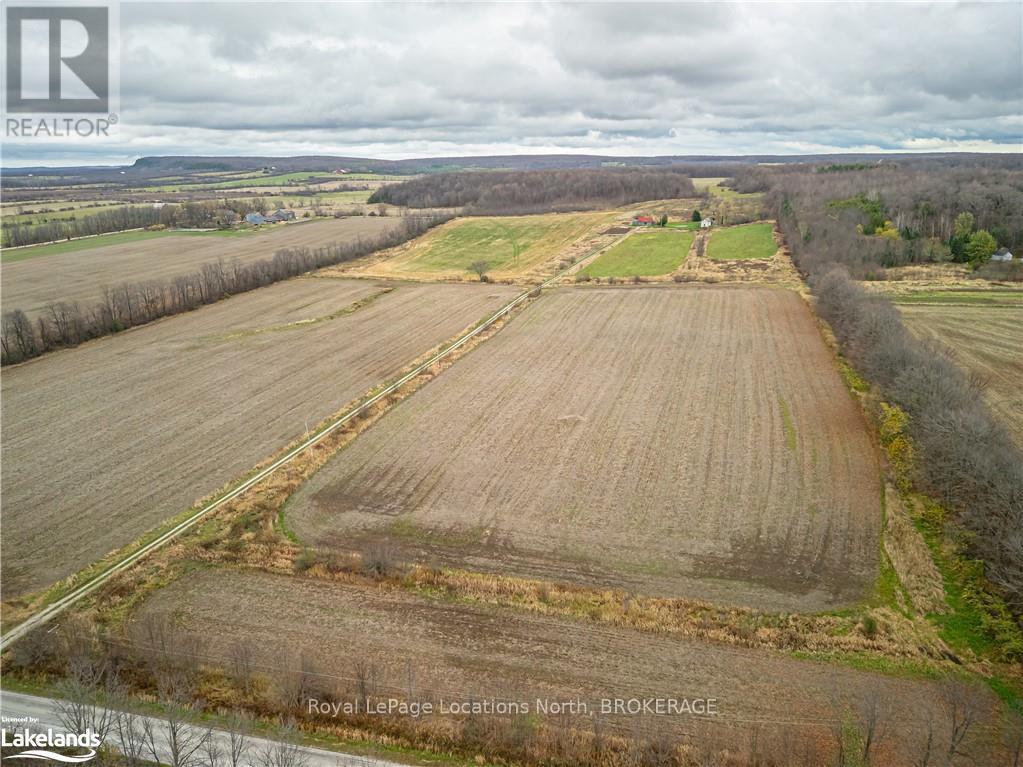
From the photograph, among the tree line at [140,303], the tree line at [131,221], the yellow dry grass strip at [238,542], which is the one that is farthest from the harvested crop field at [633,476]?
the tree line at [131,221]

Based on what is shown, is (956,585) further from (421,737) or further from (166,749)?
(166,749)

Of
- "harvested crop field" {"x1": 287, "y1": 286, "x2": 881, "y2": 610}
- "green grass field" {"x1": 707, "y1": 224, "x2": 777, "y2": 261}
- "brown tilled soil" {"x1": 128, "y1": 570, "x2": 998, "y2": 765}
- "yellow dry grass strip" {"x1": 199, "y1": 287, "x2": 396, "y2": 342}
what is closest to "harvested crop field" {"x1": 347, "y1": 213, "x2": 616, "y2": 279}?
"yellow dry grass strip" {"x1": 199, "y1": 287, "x2": 396, "y2": 342}

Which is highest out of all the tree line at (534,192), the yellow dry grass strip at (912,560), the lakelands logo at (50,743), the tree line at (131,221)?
the tree line at (534,192)

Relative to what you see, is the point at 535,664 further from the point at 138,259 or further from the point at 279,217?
the point at 279,217

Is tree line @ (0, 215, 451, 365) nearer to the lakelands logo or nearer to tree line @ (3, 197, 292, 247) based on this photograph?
the lakelands logo

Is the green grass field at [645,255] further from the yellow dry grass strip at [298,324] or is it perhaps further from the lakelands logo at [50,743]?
the lakelands logo at [50,743]

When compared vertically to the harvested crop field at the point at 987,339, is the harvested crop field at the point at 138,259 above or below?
above

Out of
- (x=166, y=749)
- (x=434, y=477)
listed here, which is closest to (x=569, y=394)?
(x=434, y=477)
